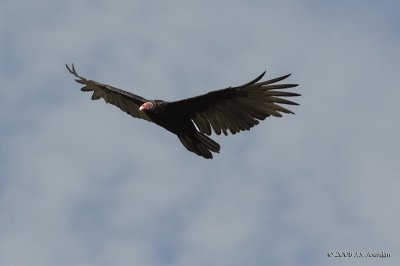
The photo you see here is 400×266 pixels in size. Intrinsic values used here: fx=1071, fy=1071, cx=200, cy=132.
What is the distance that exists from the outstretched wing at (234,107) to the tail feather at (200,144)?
16cm

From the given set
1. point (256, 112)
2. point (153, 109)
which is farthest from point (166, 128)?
point (256, 112)

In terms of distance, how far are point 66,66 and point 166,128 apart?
3102 millimetres

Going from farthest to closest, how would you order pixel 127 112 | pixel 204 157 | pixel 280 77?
pixel 127 112 < pixel 204 157 < pixel 280 77

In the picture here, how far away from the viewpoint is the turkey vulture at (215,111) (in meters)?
19.5

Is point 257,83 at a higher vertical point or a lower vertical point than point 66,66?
lower

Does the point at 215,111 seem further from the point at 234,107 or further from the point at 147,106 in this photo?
the point at 147,106

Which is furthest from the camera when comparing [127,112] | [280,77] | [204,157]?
[127,112]

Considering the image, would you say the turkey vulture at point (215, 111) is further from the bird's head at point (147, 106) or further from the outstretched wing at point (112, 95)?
the outstretched wing at point (112, 95)

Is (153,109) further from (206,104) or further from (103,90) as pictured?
(103,90)

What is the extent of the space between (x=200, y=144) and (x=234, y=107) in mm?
1014

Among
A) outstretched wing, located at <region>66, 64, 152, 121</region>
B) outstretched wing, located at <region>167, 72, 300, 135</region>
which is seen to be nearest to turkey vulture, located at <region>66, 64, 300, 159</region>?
outstretched wing, located at <region>167, 72, 300, 135</region>

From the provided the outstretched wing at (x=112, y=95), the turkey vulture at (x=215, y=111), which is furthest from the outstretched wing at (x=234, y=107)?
the outstretched wing at (x=112, y=95)

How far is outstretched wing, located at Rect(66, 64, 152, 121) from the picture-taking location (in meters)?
22.0

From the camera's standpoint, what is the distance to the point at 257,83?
19375 millimetres
